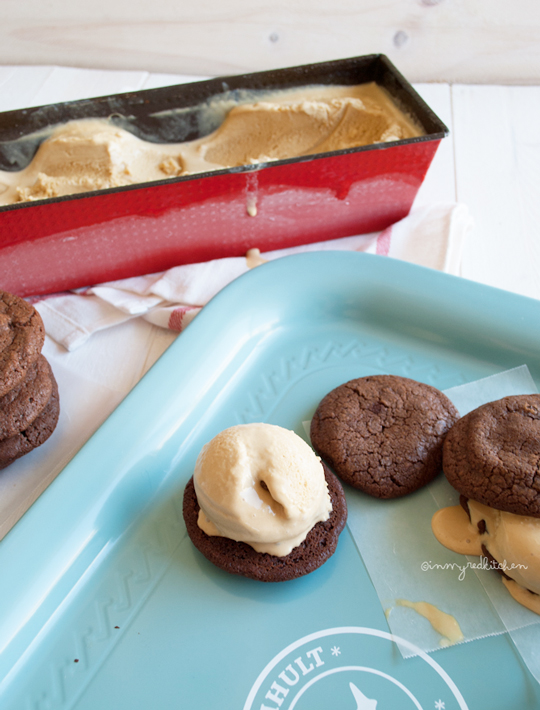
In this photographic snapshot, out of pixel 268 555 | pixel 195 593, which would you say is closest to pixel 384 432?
pixel 268 555

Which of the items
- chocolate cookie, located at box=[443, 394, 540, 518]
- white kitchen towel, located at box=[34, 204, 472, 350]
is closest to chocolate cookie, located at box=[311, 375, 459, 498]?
chocolate cookie, located at box=[443, 394, 540, 518]

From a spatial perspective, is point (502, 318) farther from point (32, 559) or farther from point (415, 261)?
point (32, 559)

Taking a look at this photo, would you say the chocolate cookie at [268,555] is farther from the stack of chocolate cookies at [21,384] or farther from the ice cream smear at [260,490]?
the stack of chocolate cookies at [21,384]

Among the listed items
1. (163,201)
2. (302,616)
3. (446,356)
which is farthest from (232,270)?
(302,616)

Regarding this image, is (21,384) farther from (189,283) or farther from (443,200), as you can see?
(443,200)

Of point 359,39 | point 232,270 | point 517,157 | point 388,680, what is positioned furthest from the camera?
point 359,39
